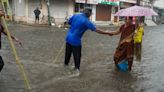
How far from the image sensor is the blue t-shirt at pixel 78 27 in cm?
929

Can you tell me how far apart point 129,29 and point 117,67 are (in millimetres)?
1334

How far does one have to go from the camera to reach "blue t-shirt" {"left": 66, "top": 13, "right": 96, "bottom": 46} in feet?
30.5

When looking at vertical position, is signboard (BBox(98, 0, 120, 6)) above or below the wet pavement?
above

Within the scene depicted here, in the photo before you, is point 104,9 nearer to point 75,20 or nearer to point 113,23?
point 113,23

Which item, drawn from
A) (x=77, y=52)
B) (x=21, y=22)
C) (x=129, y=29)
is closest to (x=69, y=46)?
(x=77, y=52)

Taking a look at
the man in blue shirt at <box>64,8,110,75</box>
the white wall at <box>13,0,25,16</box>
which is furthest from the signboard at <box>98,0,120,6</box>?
the man in blue shirt at <box>64,8,110,75</box>

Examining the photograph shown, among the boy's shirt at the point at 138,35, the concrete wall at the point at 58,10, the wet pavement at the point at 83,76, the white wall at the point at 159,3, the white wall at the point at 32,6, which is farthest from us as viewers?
the white wall at the point at 159,3

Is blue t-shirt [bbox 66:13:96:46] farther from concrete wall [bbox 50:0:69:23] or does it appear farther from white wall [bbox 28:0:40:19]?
concrete wall [bbox 50:0:69:23]

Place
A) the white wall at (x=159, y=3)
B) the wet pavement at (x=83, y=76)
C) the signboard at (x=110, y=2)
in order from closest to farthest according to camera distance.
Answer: the wet pavement at (x=83, y=76) < the signboard at (x=110, y=2) < the white wall at (x=159, y=3)

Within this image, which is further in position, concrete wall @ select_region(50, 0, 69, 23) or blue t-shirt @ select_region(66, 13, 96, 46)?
concrete wall @ select_region(50, 0, 69, 23)

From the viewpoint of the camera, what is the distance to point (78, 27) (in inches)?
370

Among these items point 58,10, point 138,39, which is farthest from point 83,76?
point 58,10

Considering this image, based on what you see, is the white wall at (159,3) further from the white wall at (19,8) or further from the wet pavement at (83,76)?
the wet pavement at (83,76)

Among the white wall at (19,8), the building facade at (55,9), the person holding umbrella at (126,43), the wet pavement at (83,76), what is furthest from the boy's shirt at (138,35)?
the white wall at (19,8)
